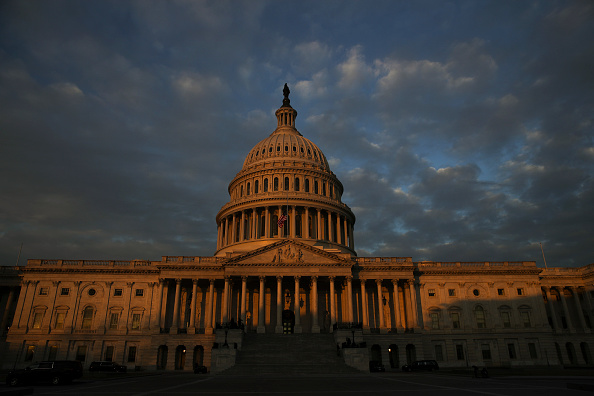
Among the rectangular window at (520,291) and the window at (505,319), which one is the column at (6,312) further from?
the rectangular window at (520,291)

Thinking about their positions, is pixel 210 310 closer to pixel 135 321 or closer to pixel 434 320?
pixel 135 321

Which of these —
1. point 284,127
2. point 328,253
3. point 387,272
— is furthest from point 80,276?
point 284,127

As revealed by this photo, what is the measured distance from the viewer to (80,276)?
62.2 m

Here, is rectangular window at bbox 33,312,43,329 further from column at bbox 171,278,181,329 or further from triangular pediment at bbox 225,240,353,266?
triangular pediment at bbox 225,240,353,266

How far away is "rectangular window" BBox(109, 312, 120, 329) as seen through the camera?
60.3 metres

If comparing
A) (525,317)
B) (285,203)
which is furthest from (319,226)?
(525,317)

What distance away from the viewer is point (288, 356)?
45.6m

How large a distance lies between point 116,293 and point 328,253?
31710 mm

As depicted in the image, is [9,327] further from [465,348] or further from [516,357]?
[516,357]

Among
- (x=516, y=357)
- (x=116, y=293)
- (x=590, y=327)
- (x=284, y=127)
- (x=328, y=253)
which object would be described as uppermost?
(x=284, y=127)

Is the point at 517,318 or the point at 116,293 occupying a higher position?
the point at 116,293

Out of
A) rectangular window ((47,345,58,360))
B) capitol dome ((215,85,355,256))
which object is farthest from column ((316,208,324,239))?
rectangular window ((47,345,58,360))

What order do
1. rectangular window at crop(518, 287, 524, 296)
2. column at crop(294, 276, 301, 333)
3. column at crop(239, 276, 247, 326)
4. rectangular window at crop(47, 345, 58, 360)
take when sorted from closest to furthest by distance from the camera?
column at crop(294, 276, 301, 333) → column at crop(239, 276, 247, 326) → rectangular window at crop(47, 345, 58, 360) → rectangular window at crop(518, 287, 524, 296)

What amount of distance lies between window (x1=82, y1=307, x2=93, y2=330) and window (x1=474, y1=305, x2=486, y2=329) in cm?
5582
